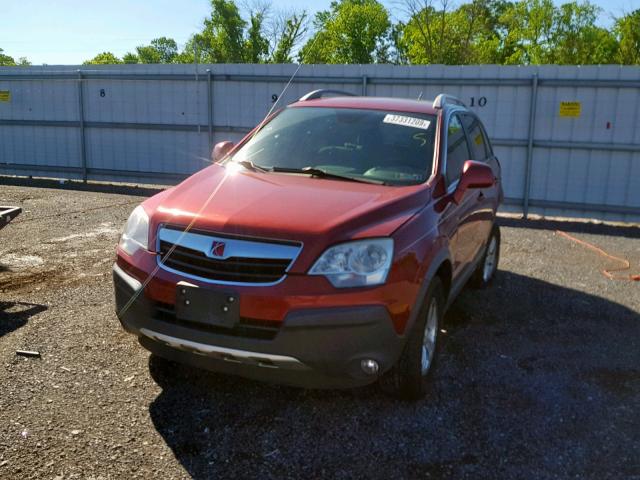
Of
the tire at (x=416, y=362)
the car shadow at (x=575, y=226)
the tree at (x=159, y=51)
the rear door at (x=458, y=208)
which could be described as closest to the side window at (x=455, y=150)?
the rear door at (x=458, y=208)

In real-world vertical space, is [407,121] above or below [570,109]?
below

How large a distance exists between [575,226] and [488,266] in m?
4.45

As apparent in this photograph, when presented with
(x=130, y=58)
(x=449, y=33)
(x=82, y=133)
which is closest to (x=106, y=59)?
(x=130, y=58)

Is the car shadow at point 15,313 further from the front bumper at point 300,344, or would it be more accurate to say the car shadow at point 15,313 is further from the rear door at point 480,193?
the rear door at point 480,193

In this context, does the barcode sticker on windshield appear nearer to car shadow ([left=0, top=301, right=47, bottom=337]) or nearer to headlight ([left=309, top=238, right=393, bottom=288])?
headlight ([left=309, top=238, right=393, bottom=288])

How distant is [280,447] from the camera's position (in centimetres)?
308

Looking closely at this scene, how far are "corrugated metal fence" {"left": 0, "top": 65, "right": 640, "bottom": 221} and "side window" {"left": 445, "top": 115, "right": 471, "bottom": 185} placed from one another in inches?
229

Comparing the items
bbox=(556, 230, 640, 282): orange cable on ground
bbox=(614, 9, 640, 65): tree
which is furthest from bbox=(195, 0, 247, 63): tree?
bbox=(556, 230, 640, 282): orange cable on ground

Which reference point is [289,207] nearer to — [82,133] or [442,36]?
[82,133]

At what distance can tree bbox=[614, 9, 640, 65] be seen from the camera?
4300 cm

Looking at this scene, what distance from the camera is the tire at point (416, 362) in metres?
3.39

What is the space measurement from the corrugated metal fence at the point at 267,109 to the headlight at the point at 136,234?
782cm

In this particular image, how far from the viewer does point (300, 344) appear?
9.69 feet

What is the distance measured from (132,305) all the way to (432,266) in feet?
5.29
